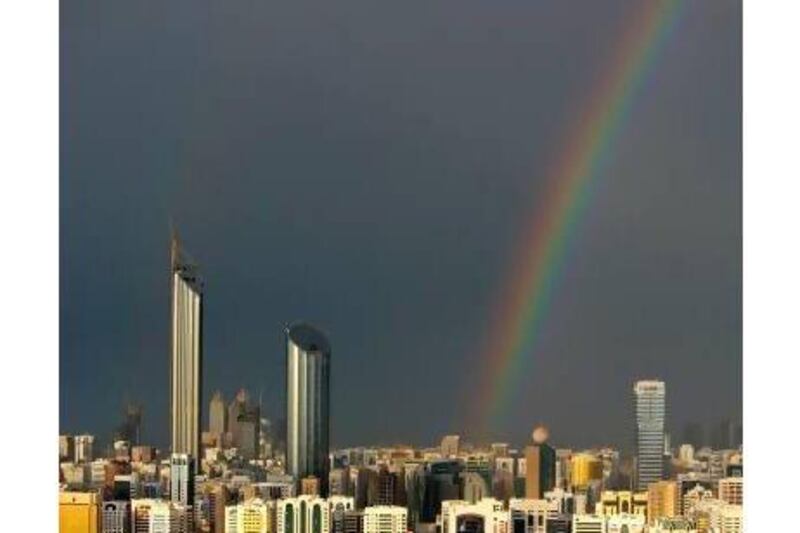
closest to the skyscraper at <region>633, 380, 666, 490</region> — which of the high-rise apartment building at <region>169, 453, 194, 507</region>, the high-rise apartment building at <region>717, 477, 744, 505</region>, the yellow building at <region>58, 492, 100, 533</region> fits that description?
the high-rise apartment building at <region>717, 477, 744, 505</region>

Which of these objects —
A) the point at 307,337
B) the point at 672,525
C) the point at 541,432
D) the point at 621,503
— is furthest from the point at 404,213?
the point at 672,525

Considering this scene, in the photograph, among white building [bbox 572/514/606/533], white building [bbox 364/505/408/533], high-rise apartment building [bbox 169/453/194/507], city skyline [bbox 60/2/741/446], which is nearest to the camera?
city skyline [bbox 60/2/741/446]

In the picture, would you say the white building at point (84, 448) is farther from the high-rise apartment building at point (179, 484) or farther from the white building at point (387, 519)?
the white building at point (387, 519)

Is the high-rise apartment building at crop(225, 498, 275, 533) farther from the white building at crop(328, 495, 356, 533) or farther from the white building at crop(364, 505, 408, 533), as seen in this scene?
the white building at crop(364, 505, 408, 533)

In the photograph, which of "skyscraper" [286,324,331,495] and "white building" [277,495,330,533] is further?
"white building" [277,495,330,533]

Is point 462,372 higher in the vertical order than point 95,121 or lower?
lower
